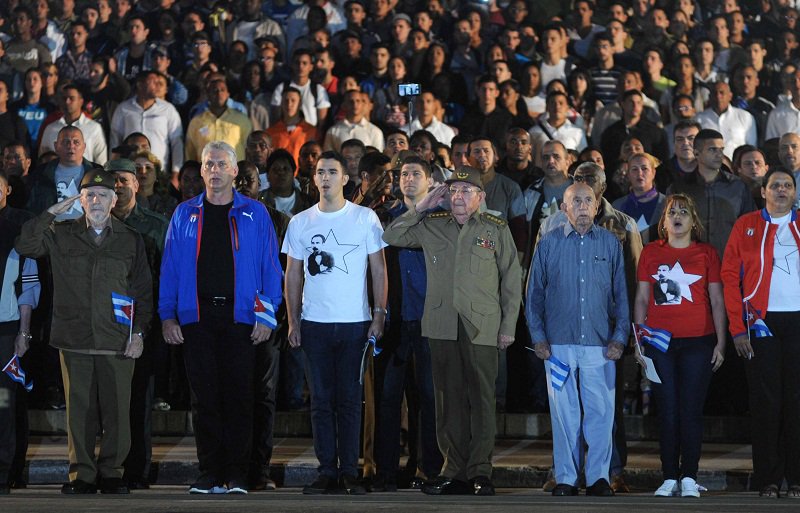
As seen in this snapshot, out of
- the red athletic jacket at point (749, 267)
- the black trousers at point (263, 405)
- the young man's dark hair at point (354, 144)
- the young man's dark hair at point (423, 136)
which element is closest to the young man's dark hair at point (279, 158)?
the young man's dark hair at point (354, 144)

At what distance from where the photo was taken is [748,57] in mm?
16906

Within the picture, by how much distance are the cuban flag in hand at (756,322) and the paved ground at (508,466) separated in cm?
116

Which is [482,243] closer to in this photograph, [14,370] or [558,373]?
[558,373]

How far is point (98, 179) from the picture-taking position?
9.32 metres

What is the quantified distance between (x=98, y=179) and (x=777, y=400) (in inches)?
190

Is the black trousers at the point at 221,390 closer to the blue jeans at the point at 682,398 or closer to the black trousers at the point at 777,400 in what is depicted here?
the blue jeans at the point at 682,398

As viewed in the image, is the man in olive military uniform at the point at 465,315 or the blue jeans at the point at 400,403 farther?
the blue jeans at the point at 400,403

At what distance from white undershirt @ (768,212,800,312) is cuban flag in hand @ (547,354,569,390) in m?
1.46

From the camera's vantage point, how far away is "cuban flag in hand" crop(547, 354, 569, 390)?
9.22 meters

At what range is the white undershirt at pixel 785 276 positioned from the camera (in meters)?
9.30

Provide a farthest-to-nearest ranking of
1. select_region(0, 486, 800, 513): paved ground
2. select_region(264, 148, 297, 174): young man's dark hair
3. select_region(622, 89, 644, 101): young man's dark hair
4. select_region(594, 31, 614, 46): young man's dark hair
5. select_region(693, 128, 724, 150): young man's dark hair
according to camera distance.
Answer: select_region(594, 31, 614, 46): young man's dark hair < select_region(622, 89, 644, 101): young man's dark hair < select_region(264, 148, 297, 174): young man's dark hair < select_region(693, 128, 724, 150): young man's dark hair < select_region(0, 486, 800, 513): paved ground

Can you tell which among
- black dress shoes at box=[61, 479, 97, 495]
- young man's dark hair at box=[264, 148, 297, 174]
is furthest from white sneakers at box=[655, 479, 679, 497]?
young man's dark hair at box=[264, 148, 297, 174]

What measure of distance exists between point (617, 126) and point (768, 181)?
5.21 metres

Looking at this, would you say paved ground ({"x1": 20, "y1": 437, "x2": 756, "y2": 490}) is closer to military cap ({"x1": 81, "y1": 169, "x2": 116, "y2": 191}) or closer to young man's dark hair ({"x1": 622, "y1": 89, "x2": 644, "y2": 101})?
military cap ({"x1": 81, "y1": 169, "x2": 116, "y2": 191})
